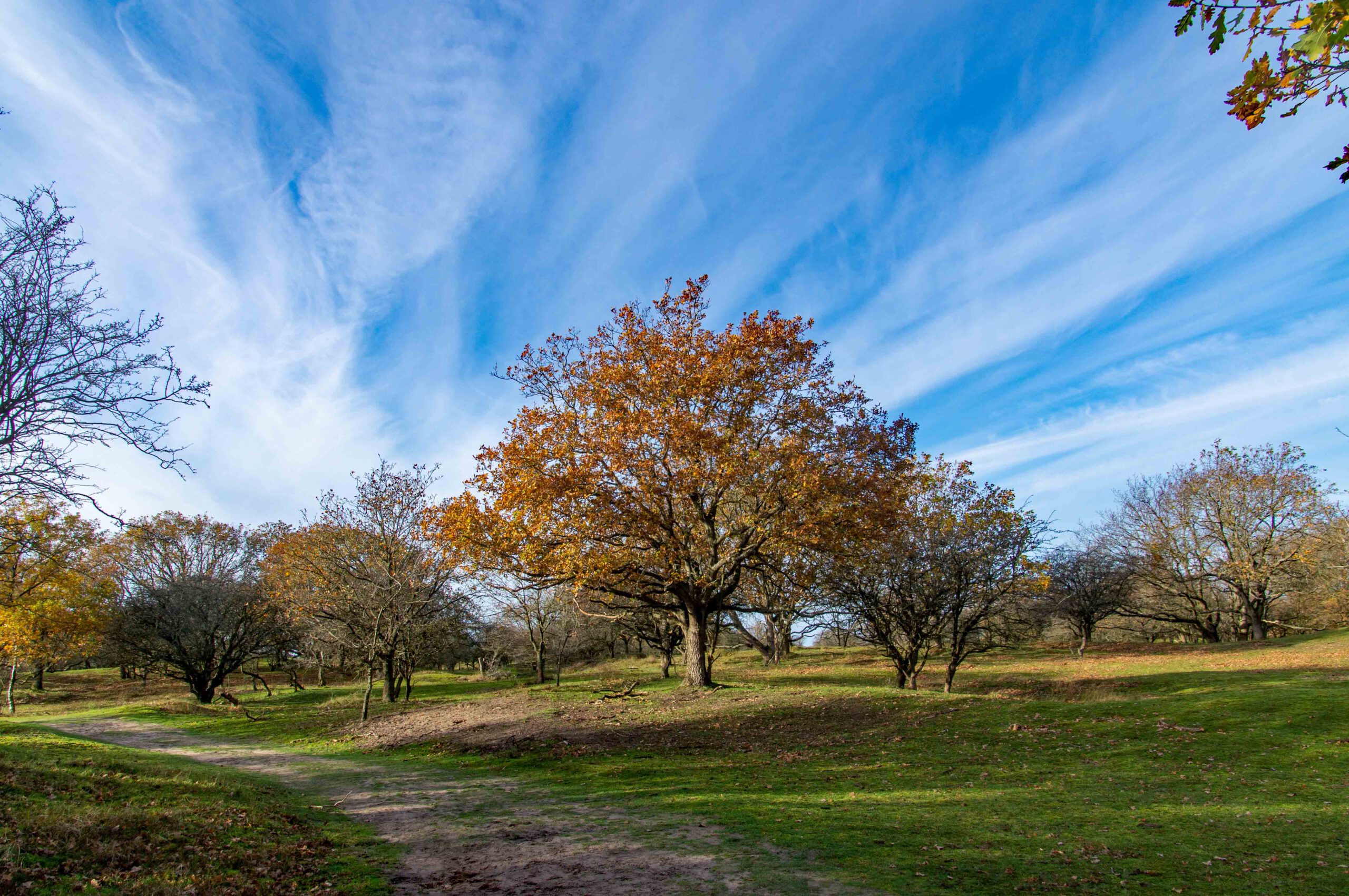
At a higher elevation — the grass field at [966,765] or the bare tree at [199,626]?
the bare tree at [199,626]

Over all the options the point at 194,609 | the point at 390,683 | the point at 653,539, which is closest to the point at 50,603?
the point at 194,609

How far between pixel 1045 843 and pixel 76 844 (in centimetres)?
950

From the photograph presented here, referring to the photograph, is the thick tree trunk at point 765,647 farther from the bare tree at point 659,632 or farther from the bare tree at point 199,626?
the bare tree at point 199,626

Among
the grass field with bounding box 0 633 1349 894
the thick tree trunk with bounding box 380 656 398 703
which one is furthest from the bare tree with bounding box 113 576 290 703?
the thick tree trunk with bounding box 380 656 398 703

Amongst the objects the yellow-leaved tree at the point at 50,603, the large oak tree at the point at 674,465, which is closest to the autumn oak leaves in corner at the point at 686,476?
the large oak tree at the point at 674,465

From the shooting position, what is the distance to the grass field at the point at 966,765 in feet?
21.2

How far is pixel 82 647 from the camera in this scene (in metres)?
32.5

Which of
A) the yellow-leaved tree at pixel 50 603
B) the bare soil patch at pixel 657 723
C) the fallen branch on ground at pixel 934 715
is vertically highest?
the yellow-leaved tree at pixel 50 603

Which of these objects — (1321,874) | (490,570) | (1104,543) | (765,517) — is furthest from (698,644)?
(1104,543)

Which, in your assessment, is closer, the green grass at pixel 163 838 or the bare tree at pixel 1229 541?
the green grass at pixel 163 838

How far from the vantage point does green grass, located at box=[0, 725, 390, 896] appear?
17.2 feet

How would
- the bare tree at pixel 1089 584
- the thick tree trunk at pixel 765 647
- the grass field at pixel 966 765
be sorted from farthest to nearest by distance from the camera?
the bare tree at pixel 1089 584 < the thick tree trunk at pixel 765 647 < the grass field at pixel 966 765

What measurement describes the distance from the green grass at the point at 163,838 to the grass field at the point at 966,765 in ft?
12.3

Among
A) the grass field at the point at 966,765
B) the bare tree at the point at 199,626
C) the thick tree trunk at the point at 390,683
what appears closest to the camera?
the grass field at the point at 966,765
